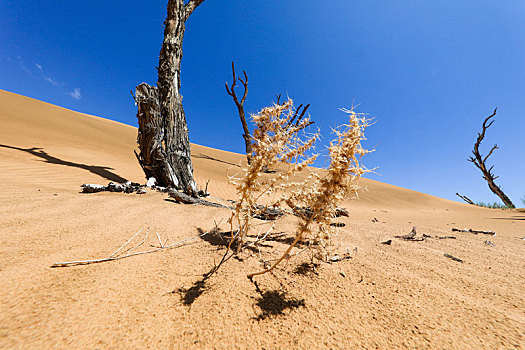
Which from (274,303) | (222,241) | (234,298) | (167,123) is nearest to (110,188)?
(167,123)

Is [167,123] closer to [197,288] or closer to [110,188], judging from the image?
[110,188]

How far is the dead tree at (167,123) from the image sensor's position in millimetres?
3543

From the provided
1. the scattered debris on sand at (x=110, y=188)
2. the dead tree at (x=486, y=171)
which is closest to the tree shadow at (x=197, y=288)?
the scattered debris on sand at (x=110, y=188)

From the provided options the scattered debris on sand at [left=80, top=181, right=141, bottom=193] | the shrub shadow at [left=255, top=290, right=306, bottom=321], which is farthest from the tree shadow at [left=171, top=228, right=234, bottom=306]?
the scattered debris on sand at [left=80, top=181, right=141, bottom=193]

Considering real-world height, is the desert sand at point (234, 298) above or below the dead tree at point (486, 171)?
below

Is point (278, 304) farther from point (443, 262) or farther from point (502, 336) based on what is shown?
point (443, 262)

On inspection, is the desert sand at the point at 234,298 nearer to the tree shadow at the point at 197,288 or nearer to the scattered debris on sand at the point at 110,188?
the tree shadow at the point at 197,288

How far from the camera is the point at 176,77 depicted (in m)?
4.02

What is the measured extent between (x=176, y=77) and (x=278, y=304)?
442 cm

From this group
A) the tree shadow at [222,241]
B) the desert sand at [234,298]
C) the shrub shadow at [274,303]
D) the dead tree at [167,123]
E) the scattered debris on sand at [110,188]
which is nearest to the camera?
the desert sand at [234,298]

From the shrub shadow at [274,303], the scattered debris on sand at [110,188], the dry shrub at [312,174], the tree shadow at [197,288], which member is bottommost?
the tree shadow at [197,288]

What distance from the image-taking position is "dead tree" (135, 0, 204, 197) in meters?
3.54

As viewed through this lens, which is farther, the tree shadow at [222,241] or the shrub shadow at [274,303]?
the tree shadow at [222,241]

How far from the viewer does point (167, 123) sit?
3.72 metres
